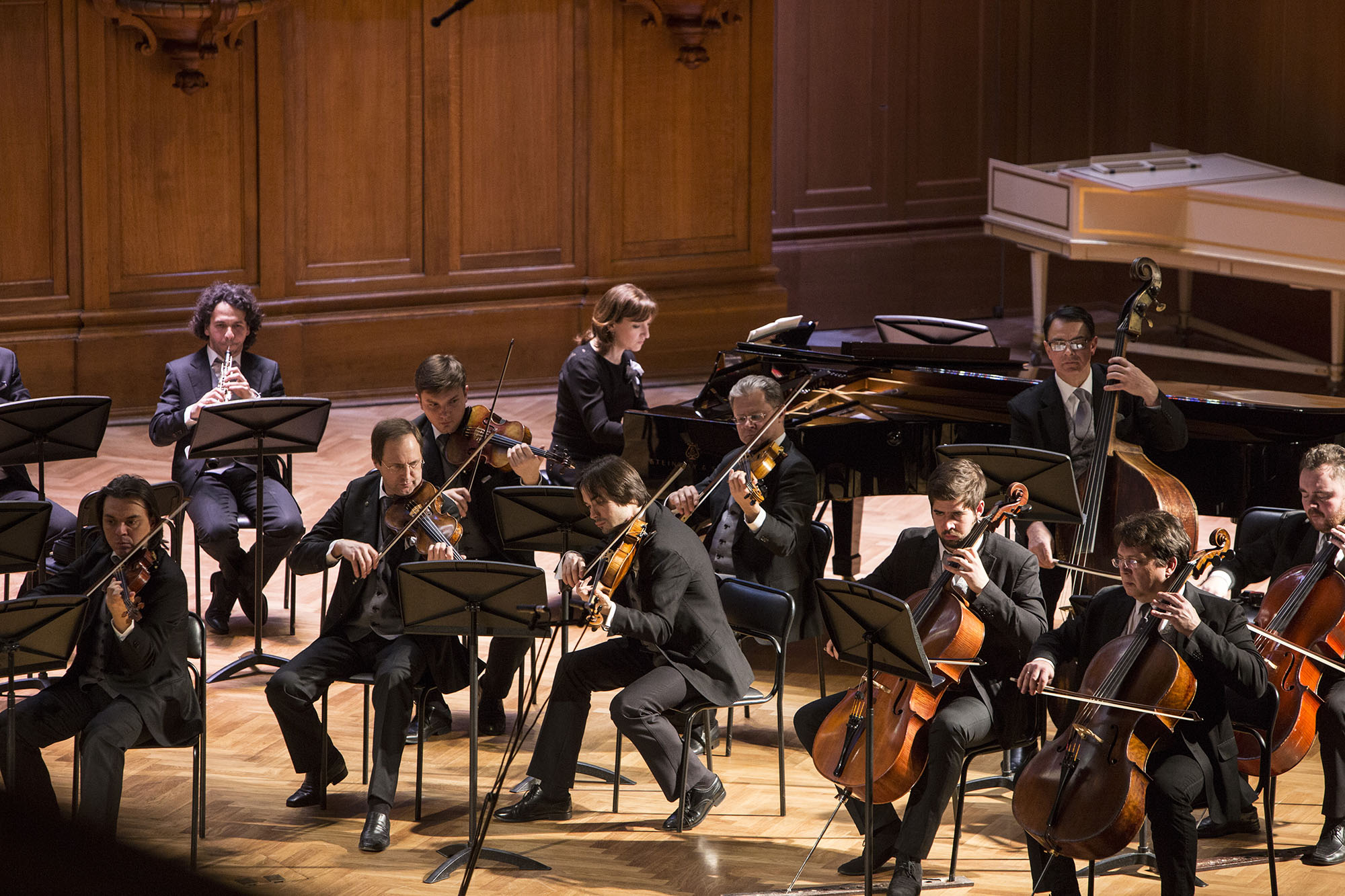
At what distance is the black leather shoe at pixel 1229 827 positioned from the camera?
13.2 ft

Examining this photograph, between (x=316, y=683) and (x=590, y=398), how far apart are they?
1.63 m

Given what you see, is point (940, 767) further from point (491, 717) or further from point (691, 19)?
point (691, 19)

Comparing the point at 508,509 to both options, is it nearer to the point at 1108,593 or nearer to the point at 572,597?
the point at 572,597

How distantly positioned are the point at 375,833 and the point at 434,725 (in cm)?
82

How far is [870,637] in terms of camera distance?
3.32 metres

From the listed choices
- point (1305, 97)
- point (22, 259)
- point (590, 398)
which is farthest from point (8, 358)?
point (1305, 97)

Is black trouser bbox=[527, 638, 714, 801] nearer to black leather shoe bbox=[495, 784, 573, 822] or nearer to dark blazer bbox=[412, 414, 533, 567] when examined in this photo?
black leather shoe bbox=[495, 784, 573, 822]

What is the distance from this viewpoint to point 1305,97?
9.14 m

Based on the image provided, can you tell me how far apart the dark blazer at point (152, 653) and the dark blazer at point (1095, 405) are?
8.04ft

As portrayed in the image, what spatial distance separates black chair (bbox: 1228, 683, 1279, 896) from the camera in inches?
143

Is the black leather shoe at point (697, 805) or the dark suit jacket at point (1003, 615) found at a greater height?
the dark suit jacket at point (1003, 615)

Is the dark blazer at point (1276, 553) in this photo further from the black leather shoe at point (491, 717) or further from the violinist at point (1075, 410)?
the black leather shoe at point (491, 717)

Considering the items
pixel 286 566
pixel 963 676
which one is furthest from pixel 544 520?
pixel 286 566

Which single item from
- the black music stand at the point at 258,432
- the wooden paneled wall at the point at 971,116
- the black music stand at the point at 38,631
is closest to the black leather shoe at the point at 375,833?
the black music stand at the point at 38,631
